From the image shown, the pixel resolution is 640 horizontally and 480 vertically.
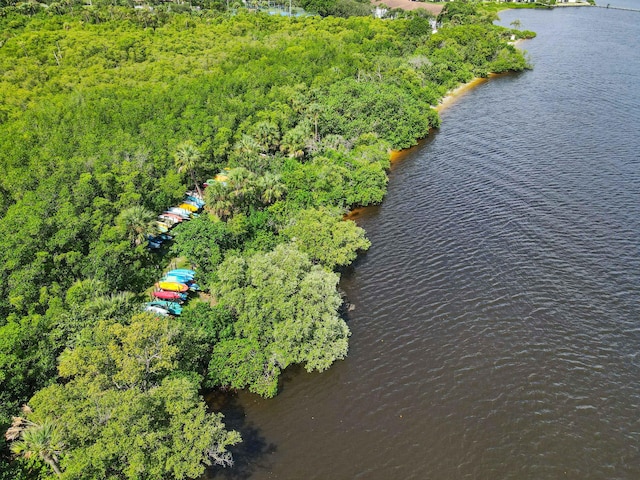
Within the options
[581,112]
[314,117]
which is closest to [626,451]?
[314,117]

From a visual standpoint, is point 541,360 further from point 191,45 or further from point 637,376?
point 191,45

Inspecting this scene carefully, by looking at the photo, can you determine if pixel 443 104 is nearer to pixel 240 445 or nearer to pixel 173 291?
pixel 173 291

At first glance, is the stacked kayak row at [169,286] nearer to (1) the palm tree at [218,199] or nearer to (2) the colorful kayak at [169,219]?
(2) the colorful kayak at [169,219]

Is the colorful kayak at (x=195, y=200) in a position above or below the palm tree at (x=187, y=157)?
below

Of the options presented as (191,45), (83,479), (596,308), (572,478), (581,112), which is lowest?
(572,478)

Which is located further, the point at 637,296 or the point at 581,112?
the point at 581,112

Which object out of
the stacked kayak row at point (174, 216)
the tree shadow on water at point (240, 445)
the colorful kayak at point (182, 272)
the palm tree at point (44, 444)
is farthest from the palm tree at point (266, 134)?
the palm tree at point (44, 444)

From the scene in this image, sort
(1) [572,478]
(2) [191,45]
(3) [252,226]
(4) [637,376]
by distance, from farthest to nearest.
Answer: (2) [191,45]
(3) [252,226]
(4) [637,376]
(1) [572,478]
